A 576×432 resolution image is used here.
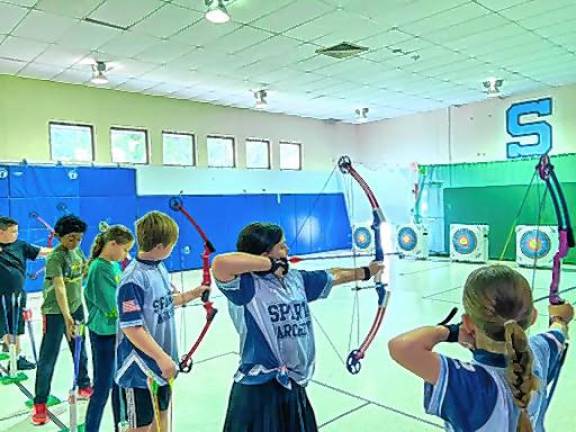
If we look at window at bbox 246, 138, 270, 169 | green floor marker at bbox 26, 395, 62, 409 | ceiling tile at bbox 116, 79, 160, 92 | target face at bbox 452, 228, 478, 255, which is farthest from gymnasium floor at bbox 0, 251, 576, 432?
window at bbox 246, 138, 270, 169

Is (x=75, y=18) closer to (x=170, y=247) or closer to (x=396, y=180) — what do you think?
(x=170, y=247)

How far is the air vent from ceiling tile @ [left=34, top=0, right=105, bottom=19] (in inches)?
100.0

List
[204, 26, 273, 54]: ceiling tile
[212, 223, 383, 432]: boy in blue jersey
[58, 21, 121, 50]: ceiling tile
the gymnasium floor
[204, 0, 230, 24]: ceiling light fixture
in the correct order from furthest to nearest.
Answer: [204, 26, 273, 54]: ceiling tile
[58, 21, 121, 50]: ceiling tile
[204, 0, 230, 24]: ceiling light fixture
the gymnasium floor
[212, 223, 383, 432]: boy in blue jersey

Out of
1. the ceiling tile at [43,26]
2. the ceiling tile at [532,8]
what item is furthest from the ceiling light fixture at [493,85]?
the ceiling tile at [43,26]

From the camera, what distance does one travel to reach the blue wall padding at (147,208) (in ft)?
21.1

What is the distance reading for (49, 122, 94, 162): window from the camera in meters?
7.17

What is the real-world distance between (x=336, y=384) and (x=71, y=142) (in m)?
5.74

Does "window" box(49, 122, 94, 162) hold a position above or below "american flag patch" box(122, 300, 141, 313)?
above

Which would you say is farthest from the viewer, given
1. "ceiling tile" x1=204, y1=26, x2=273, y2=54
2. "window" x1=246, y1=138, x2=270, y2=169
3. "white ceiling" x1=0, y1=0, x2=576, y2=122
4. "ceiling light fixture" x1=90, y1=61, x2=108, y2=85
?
"window" x1=246, y1=138, x2=270, y2=169

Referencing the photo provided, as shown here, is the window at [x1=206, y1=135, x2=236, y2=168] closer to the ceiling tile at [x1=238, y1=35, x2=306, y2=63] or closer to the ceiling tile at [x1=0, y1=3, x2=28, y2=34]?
the ceiling tile at [x1=238, y1=35, x2=306, y2=63]

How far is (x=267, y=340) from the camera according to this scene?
152cm

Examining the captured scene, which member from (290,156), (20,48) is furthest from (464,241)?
(20,48)

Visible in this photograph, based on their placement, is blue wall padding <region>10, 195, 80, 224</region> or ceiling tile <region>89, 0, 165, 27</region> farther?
blue wall padding <region>10, 195, 80, 224</region>

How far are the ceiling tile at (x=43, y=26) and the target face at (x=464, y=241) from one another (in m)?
6.73
